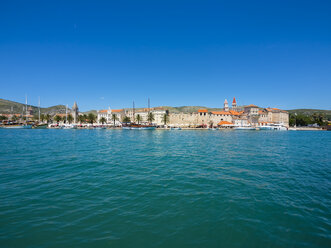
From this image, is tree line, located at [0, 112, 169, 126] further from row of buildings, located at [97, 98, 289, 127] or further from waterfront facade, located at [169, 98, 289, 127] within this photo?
waterfront facade, located at [169, 98, 289, 127]

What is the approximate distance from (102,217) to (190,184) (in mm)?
5107

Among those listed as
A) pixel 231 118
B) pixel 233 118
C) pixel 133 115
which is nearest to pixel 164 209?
pixel 133 115

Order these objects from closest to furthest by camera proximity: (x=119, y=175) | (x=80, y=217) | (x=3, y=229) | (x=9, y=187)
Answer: (x=3, y=229) → (x=80, y=217) → (x=9, y=187) → (x=119, y=175)

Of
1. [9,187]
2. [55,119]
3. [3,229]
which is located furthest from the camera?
[55,119]

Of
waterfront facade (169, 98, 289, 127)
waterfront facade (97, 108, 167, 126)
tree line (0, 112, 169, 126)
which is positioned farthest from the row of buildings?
tree line (0, 112, 169, 126)

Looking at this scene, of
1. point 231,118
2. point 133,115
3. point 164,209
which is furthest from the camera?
point 133,115

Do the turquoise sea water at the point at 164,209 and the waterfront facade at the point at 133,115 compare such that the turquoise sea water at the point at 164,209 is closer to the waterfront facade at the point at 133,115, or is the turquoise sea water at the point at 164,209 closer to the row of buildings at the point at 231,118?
the row of buildings at the point at 231,118

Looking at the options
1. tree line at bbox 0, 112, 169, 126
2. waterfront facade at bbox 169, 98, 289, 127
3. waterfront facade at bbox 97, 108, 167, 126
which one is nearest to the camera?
tree line at bbox 0, 112, 169, 126

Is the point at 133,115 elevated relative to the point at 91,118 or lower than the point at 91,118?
elevated

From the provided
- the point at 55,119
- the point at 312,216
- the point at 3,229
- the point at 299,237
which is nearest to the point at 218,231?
the point at 299,237

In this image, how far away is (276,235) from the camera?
529 cm

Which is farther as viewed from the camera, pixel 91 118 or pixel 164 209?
pixel 91 118

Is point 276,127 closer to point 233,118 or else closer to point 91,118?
point 233,118

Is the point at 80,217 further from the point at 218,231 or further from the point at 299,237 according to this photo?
the point at 299,237
